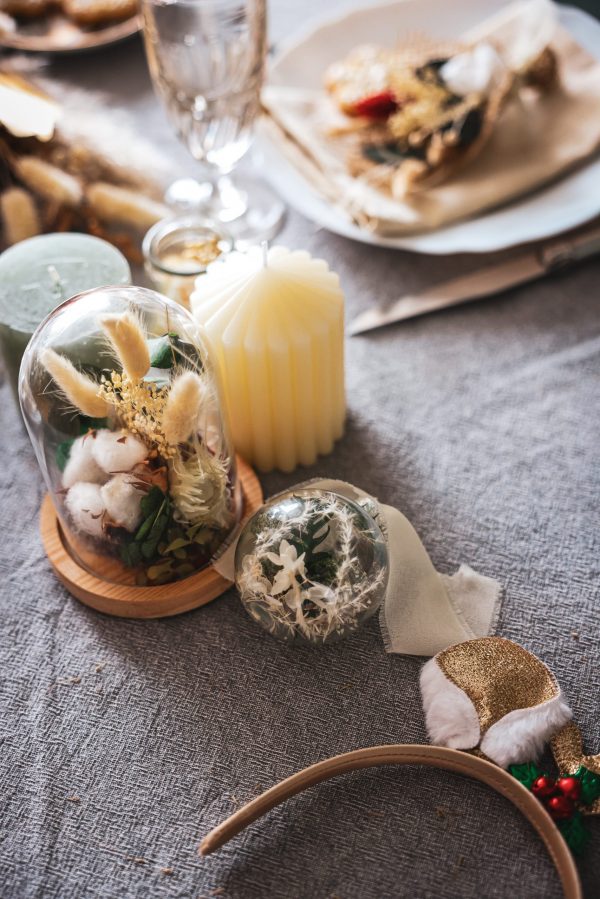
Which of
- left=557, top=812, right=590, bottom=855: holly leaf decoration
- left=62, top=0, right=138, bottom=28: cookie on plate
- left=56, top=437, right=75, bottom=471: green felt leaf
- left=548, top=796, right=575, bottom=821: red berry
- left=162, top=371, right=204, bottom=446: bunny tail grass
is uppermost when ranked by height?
left=62, top=0, right=138, bottom=28: cookie on plate

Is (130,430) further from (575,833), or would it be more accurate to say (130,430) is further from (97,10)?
(97,10)

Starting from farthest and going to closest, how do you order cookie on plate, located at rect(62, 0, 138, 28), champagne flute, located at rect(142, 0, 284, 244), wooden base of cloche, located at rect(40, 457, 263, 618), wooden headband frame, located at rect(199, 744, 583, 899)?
cookie on plate, located at rect(62, 0, 138, 28)
champagne flute, located at rect(142, 0, 284, 244)
wooden base of cloche, located at rect(40, 457, 263, 618)
wooden headband frame, located at rect(199, 744, 583, 899)

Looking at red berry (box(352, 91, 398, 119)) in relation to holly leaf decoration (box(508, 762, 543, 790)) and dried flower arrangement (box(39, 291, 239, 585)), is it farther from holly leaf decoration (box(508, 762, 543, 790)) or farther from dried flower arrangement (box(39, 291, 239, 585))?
holly leaf decoration (box(508, 762, 543, 790))

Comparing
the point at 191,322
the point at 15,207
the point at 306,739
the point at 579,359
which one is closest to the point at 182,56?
the point at 15,207

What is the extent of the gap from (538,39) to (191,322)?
47cm

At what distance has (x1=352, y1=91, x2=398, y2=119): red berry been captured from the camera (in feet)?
2.46

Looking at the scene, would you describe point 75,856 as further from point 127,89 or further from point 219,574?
point 127,89

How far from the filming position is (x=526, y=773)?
444mm

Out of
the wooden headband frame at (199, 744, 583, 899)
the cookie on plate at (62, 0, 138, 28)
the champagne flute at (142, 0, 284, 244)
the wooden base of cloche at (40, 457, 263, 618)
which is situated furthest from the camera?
the cookie on plate at (62, 0, 138, 28)

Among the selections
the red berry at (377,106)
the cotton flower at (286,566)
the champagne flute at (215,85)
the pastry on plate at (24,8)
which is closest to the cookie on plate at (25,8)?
the pastry on plate at (24,8)

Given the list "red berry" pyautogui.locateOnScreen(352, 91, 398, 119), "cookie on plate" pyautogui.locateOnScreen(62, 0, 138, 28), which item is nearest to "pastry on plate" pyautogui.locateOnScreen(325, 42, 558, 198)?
"red berry" pyautogui.locateOnScreen(352, 91, 398, 119)

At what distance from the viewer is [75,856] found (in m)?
0.44

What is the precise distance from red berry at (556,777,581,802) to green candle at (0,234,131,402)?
1.33 ft

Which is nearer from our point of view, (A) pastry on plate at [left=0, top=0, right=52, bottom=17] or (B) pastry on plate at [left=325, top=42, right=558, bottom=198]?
(B) pastry on plate at [left=325, top=42, right=558, bottom=198]
